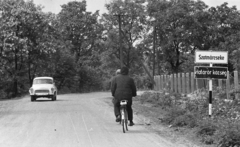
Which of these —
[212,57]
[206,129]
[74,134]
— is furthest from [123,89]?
[212,57]

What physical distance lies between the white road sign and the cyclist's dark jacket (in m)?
2.40

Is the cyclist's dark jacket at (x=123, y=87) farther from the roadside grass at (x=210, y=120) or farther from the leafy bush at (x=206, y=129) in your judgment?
the leafy bush at (x=206, y=129)

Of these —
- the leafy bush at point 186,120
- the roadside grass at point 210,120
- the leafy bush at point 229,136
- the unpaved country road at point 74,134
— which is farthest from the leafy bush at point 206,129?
the leafy bush at point 186,120

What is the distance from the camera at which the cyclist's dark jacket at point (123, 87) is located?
14117 mm

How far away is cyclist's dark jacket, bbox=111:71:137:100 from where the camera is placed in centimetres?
1412

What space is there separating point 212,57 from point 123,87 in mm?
3080

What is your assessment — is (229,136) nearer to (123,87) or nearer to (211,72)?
(123,87)

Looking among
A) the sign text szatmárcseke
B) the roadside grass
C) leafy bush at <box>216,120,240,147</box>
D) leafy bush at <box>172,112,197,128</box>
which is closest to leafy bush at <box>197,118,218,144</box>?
the roadside grass

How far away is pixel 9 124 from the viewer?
52.4ft

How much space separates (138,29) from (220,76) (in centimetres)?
6277

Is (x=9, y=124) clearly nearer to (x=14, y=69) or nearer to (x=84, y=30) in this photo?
(x=14, y=69)

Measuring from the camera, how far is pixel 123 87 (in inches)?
558

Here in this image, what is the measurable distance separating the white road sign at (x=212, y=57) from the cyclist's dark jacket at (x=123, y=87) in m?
2.40

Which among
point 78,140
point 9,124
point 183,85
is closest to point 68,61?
point 183,85
